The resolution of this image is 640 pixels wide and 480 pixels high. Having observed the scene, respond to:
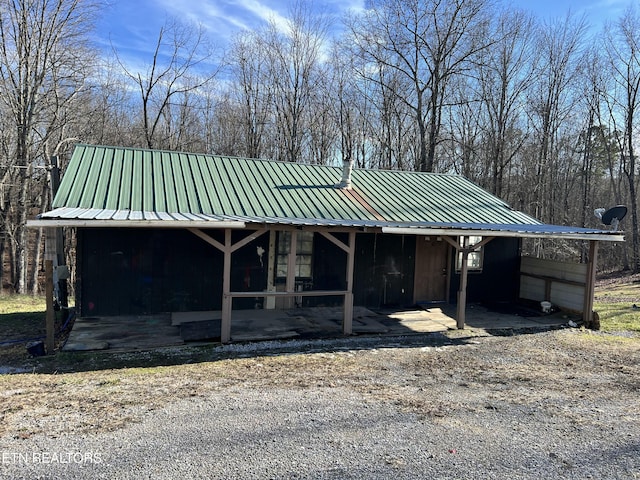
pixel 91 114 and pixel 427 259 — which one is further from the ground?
pixel 91 114

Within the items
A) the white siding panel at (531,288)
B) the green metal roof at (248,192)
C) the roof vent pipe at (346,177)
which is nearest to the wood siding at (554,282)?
the white siding panel at (531,288)

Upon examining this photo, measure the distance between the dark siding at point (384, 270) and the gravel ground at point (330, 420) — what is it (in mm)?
3896

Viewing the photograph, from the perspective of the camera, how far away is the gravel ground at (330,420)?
11.6 feet

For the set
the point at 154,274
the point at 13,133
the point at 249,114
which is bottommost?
the point at 154,274

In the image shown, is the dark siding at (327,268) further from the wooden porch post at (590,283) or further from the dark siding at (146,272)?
the wooden porch post at (590,283)

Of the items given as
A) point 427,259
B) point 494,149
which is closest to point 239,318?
point 427,259

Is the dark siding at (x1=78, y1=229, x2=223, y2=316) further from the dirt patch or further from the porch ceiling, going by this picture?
the dirt patch

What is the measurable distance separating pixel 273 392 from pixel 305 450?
1.55 metres

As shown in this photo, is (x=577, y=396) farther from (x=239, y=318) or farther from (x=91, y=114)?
(x=91, y=114)

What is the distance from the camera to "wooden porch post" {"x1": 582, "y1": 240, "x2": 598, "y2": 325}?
9.86 meters

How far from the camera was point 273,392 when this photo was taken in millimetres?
5270

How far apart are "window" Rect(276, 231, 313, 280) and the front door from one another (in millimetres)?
2902

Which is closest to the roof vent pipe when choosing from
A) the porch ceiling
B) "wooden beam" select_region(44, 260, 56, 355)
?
the porch ceiling

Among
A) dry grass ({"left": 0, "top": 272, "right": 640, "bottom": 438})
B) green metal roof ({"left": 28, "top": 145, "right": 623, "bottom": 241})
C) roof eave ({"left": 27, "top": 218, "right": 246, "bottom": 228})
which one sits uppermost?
green metal roof ({"left": 28, "top": 145, "right": 623, "bottom": 241})
